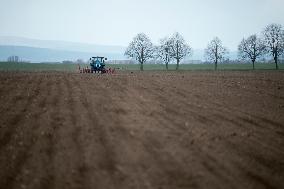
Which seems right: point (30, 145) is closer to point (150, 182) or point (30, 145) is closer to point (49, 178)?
point (49, 178)

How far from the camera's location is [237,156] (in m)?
7.90

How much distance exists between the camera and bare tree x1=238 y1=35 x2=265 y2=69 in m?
80.5

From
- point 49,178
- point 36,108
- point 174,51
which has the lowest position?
point 49,178

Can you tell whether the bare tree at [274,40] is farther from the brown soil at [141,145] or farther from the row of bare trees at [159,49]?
the brown soil at [141,145]

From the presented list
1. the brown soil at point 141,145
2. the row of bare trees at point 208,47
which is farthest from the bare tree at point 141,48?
the brown soil at point 141,145

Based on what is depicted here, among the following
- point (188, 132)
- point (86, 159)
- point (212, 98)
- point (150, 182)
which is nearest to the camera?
point (150, 182)

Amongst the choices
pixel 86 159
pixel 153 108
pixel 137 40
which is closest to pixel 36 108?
pixel 153 108

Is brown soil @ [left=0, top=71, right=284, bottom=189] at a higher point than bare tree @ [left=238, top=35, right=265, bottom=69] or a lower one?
lower

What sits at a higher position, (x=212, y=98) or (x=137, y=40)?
(x=137, y=40)

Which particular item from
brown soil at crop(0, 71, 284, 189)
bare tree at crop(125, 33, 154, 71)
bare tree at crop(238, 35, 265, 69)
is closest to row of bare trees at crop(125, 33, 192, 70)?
bare tree at crop(125, 33, 154, 71)

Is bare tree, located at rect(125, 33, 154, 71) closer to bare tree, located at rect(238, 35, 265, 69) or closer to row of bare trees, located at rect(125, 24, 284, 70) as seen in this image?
row of bare trees, located at rect(125, 24, 284, 70)

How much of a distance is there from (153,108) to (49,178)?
7.67 metres

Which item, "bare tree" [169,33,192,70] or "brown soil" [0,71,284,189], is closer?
"brown soil" [0,71,284,189]

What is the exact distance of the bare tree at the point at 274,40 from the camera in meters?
76.5
